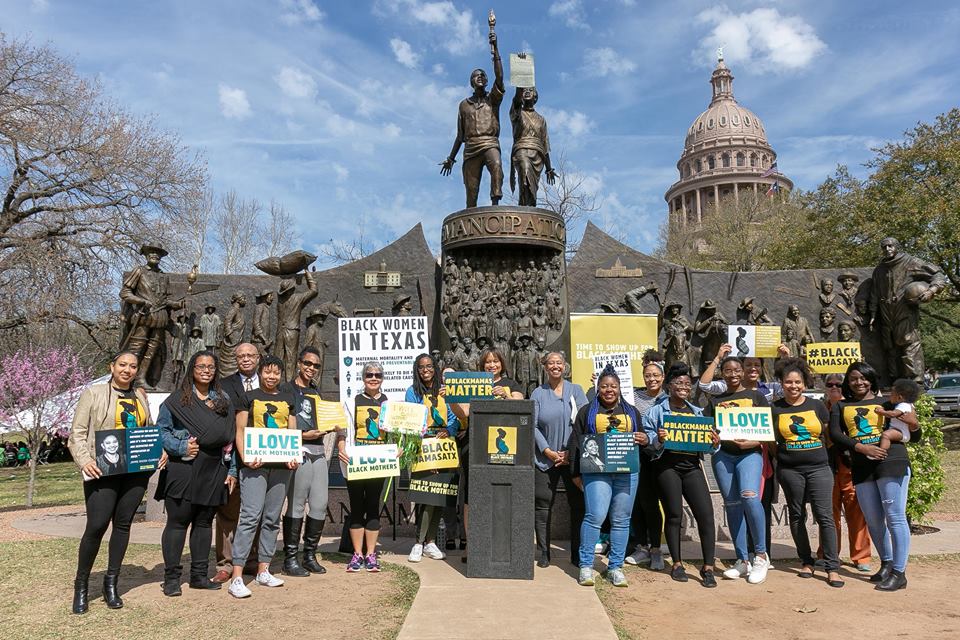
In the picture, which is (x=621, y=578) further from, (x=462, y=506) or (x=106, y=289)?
(x=106, y=289)

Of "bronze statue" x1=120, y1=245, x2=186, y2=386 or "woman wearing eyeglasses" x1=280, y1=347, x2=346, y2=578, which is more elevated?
"bronze statue" x1=120, y1=245, x2=186, y2=386

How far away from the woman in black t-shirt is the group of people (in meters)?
0.01

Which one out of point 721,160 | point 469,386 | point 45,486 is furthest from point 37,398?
point 721,160

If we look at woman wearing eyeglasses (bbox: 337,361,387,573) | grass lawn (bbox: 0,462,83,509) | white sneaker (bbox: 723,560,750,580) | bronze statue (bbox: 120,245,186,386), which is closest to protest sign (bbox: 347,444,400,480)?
woman wearing eyeglasses (bbox: 337,361,387,573)

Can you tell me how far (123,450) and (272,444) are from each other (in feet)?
3.30

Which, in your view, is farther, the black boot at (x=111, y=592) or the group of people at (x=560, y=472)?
the group of people at (x=560, y=472)

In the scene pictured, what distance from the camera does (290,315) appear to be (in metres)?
12.1

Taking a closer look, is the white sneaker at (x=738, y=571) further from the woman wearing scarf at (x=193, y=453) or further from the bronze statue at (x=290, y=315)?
the bronze statue at (x=290, y=315)

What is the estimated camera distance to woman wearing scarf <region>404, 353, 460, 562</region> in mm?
6285

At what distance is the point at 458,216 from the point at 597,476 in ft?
21.1

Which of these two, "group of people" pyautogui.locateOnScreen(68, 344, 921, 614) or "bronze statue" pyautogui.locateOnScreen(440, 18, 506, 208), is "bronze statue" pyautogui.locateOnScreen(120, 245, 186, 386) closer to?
"bronze statue" pyautogui.locateOnScreen(440, 18, 506, 208)

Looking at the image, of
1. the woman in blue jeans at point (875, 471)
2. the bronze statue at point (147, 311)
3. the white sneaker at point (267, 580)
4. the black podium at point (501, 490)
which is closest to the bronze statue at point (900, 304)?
the woman in blue jeans at point (875, 471)

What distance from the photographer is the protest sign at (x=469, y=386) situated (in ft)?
20.0

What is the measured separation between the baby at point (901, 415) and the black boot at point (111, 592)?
5.92m
